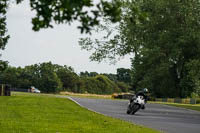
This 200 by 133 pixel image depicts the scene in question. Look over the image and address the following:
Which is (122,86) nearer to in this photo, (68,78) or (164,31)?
(68,78)

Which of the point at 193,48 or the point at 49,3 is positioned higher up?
the point at 193,48

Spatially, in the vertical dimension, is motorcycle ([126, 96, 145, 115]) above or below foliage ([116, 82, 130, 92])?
→ below

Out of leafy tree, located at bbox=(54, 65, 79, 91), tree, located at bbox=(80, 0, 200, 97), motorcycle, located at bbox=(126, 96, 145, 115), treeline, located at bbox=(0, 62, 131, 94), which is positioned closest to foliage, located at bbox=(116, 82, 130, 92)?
treeline, located at bbox=(0, 62, 131, 94)

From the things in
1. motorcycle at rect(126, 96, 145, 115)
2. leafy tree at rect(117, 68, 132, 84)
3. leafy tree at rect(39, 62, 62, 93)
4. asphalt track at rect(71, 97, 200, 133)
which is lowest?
asphalt track at rect(71, 97, 200, 133)

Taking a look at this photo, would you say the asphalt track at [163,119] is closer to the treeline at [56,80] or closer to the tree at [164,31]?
the tree at [164,31]

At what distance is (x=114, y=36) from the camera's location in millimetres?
45562

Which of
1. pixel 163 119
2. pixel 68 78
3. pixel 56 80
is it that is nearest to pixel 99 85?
pixel 68 78

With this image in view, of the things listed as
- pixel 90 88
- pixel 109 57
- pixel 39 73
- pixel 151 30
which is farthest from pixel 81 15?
pixel 90 88

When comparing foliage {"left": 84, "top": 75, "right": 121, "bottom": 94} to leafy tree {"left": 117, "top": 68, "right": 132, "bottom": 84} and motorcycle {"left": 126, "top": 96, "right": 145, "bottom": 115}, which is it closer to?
leafy tree {"left": 117, "top": 68, "right": 132, "bottom": 84}

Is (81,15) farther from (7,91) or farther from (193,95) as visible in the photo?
(193,95)

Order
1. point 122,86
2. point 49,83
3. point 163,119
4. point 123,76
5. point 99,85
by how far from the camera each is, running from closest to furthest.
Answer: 1. point 163,119
2. point 49,83
3. point 99,85
4. point 123,76
5. point 122,86

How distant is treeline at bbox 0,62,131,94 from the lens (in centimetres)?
12572

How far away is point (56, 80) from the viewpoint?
129 meters

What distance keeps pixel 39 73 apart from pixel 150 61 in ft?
298
